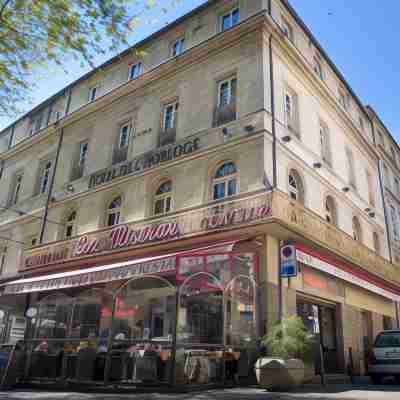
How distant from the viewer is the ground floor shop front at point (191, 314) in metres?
8.72

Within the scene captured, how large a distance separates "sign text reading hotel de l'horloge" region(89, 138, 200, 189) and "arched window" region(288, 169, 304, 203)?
3.56 m

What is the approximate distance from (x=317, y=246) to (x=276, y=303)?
3053 mm

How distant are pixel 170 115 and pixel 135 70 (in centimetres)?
438

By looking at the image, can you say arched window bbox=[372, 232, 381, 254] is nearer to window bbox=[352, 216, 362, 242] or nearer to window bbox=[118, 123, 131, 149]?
window bbox=[352, 216, 362, 242]

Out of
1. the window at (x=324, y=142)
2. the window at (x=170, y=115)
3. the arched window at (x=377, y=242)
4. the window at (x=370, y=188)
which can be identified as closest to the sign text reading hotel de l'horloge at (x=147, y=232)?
the window at (x=170, y=115)

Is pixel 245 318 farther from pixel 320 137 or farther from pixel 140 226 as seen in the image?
pixel 320 137

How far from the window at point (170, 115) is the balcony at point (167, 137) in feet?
0.64

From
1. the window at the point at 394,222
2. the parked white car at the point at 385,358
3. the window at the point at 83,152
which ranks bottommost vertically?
the parked white car at the point at 385,358

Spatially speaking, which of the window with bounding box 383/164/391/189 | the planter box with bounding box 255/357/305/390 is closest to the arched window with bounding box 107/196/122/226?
the planter box with bounding box 255/357/305/390

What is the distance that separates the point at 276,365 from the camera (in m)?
8.96

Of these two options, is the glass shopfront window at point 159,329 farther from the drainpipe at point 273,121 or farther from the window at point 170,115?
the window at point 170,115

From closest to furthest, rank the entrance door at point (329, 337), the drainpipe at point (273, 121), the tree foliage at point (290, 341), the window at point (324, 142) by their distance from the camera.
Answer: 1. the tree foliage at point (290, 341)
2. the drainpipe at point (273, 121)
3. the entrance door at point (329, 337)
4. the window at point (324, 142)

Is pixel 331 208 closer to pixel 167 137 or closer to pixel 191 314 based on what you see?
pixel 167 137

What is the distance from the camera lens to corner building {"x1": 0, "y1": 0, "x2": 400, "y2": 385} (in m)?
10.4
